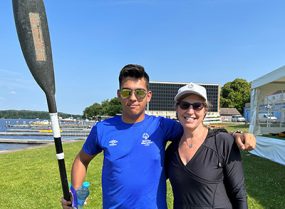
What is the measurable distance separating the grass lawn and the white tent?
55 centimetres

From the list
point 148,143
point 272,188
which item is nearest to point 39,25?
point 148,143

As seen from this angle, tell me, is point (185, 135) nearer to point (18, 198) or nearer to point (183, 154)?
point (183, 154)

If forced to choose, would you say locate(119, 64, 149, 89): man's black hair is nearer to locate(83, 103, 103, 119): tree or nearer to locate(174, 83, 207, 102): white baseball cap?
locate(174, 83, 207, 102): white baseball cap

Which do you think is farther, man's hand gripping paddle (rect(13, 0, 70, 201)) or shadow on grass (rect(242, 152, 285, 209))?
shadow on grass (rect(242, 152, 285, 209))

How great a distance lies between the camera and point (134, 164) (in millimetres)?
2596

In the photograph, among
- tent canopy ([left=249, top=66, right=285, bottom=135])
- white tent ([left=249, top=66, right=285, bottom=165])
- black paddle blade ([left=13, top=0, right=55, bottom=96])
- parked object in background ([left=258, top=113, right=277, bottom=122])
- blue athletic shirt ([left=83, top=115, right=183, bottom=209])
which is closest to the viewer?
blue athletic shirt ([left=83, top=115, right=183, bottom=209])

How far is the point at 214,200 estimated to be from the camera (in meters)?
2.39

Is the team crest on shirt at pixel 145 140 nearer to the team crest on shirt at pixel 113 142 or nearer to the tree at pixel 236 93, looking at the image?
the team crest on shirt at pixel 113 142

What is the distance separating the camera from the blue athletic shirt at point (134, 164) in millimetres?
2568

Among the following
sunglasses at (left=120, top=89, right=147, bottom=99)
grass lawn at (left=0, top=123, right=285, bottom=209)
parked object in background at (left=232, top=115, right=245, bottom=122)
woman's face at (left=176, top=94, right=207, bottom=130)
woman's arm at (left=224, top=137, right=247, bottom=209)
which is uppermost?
sunglasses at (left=120, top=89, right=147, bottom=99)

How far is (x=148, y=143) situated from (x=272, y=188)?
610 centimetres

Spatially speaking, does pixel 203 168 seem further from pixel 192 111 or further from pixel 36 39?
pixel 36 39

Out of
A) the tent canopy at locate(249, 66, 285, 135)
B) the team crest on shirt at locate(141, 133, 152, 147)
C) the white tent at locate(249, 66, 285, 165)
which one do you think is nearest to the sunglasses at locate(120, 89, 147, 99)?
the team crest on shirt at locate(141, 133, 152, 147)

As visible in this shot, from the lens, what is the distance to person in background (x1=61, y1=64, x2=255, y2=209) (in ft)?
8.43
